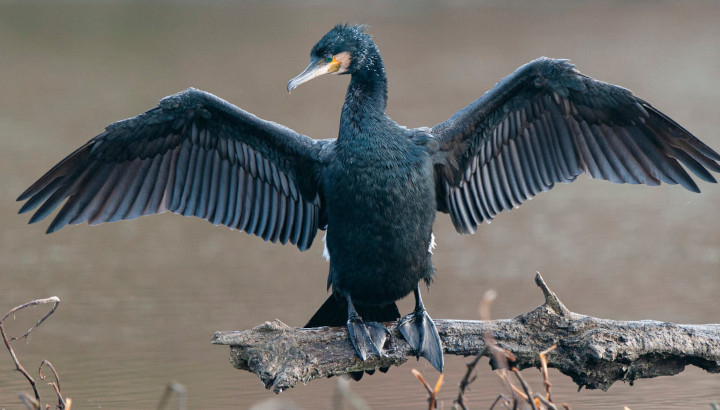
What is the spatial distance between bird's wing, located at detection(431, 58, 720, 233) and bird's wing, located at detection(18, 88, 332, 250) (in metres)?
0.96

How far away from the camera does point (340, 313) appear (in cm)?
676

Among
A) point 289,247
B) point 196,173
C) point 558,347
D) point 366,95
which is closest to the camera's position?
point 558,347

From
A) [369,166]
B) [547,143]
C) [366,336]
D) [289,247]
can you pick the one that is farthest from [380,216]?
[289,247]

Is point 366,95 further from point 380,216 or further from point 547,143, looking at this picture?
point 547,143

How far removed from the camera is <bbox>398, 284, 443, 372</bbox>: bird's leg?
6141 mm

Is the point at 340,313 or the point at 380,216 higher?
the point at 380,216

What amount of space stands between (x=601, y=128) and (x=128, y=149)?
311 centimetres

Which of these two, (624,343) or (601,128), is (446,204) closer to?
(601,128)

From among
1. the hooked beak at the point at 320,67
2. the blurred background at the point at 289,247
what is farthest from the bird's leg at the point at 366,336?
the hooked beak at the point at 320,67

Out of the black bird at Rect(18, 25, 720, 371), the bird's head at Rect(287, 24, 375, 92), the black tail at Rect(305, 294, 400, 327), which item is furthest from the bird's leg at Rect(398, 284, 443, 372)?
the bird's head at Rect(287, 24, 375, 92)

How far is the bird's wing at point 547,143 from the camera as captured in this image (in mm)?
6742

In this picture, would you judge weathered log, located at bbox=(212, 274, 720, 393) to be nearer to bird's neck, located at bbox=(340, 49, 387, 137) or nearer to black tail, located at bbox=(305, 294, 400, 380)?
black tail, located at bbox=(305, 294, 400, 380)

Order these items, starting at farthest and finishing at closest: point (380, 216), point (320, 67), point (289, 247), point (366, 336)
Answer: point (289, 247), point (320, 67), point (380, 216), point (366, 336)

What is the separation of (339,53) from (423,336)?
185 cm
